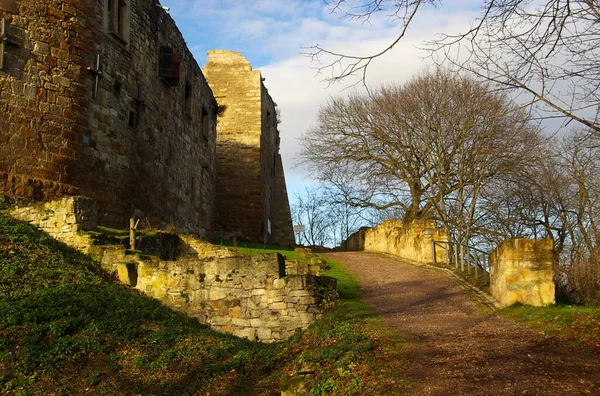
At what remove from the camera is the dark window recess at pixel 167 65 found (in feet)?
63.0

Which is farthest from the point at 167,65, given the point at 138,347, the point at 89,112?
the point at 138,347

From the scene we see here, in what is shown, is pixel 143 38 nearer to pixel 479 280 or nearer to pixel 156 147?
pixel 156 147

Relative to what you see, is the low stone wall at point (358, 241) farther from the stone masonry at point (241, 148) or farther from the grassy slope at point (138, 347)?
the grassy slope at point (138, 347)

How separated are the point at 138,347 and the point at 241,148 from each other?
71.6 feet

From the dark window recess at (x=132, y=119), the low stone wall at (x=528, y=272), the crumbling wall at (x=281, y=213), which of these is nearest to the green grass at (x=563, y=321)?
the low stone wall at (x=528, y=272)

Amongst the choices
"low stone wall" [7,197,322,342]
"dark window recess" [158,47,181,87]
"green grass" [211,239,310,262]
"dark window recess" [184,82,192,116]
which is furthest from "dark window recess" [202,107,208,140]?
"low stone wall" [7,197,322,342]

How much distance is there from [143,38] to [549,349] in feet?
45.1

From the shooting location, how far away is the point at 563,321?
31.5ft

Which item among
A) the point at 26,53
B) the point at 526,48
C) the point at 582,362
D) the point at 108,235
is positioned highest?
the point at 26,53

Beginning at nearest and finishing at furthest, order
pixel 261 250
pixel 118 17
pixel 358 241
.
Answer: pixel 118 17
pixel 261 250
pixel 358 241

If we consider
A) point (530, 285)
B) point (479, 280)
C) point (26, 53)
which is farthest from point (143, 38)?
Answer: point (530, 285)

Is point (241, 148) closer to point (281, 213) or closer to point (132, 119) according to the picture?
point (281, 213)

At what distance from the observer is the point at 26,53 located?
14.2 m

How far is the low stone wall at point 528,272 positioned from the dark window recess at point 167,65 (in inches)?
455
